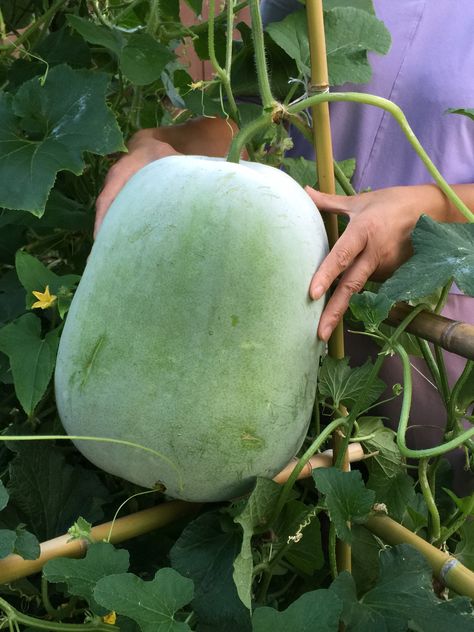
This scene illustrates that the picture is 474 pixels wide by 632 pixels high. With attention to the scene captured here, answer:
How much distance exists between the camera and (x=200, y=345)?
61cm

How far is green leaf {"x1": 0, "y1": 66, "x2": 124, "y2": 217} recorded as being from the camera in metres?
0.76

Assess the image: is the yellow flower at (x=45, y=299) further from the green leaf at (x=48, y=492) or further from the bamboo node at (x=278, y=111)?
the bamboo node at (x=278, y=111)

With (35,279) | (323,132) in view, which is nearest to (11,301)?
(35,279)

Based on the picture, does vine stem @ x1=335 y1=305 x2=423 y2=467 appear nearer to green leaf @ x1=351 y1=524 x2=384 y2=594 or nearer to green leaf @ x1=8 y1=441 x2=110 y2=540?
green leaf @ x1=351 y1=524 x2=384 y2=594

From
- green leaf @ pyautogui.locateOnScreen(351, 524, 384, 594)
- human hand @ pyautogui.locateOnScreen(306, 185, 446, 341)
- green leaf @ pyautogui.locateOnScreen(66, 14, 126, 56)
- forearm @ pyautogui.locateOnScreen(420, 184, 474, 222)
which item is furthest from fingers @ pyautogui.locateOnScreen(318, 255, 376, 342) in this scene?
green leaf @ pyautogui.locateOnScreen(66, 14, 126, 56)

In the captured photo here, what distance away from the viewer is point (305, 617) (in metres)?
0.54

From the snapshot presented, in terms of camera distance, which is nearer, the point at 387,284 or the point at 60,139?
the point at 387,284

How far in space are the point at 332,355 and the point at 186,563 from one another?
0.79 feet

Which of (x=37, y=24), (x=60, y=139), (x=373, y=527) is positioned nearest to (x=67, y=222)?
(x=60, y=139)

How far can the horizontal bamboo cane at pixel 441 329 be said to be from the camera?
617 millimetres

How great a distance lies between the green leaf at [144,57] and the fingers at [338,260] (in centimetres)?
33

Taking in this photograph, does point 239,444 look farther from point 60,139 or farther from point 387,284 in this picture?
point 60,139

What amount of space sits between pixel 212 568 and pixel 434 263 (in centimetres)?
33

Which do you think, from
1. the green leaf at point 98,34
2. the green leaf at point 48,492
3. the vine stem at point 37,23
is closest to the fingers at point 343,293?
the green leaf at point 48,492
